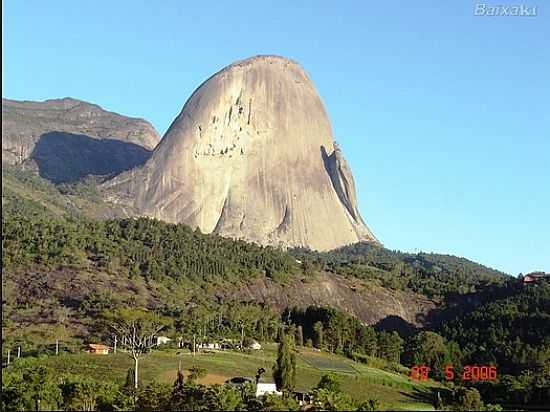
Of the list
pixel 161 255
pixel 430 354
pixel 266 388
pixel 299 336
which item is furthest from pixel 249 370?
pixel 161 255

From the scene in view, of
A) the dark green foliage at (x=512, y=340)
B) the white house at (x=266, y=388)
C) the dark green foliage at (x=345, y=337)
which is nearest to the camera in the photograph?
the white house at (x=266, y=388)

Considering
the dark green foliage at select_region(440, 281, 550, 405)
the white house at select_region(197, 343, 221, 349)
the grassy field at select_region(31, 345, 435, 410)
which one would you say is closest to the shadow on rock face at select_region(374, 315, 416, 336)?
the dark green foliage at select_region(440, 281, 550, 405)

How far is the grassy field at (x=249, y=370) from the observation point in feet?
199

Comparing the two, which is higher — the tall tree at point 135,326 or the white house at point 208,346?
the tall tree at point 135,326

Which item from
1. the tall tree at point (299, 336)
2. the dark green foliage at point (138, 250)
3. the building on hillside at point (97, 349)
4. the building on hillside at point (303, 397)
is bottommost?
the building on hillside at point (303, 397)

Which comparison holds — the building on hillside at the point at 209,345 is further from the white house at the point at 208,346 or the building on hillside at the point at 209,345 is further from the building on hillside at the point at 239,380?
the building on hillside at the point at 239,380

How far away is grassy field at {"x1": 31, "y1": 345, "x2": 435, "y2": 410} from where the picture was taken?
6062cm

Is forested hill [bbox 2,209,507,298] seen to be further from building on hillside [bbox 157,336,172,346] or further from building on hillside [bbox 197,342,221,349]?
building on hillside [bbox 197,342,221,349]

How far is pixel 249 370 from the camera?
67.1 m

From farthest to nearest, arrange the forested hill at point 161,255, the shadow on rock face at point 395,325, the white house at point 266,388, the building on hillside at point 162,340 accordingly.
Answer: the shadow on rock face at point 395,325 < the forested hill at point 161,255 < the building on hillside at point 162,340 < the white house at point 266,388

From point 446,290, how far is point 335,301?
22.5m

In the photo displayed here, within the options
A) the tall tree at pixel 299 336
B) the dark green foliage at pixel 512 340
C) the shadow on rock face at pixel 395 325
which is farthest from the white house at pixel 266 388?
the shadow on rock face at pixel 395 325

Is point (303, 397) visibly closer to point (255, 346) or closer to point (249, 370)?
point (249, 370)

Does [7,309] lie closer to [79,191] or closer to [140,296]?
[140,296]
